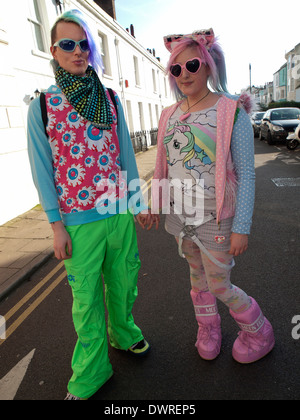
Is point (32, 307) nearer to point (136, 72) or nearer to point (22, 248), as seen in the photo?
point (22, 248)

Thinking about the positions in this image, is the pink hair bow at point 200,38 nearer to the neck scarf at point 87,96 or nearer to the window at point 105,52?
the neck scarf at point 87,96

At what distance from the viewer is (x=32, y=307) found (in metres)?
3.26

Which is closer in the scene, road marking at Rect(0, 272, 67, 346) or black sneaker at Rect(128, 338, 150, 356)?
black sneaker at Rect(128, 338, 150, 356)

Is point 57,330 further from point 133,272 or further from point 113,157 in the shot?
point 113,157

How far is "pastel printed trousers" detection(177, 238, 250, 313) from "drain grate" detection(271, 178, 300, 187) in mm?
5997

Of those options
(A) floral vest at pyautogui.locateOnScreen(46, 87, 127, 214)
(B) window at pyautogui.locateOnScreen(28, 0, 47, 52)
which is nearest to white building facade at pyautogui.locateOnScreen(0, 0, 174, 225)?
(B) window at pyautogui.locateOnScreen(28, 0, 47, 52)

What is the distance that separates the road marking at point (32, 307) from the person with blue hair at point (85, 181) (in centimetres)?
127

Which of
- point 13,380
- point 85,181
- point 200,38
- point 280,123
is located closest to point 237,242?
point 85,181

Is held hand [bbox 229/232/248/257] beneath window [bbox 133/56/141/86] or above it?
beneath

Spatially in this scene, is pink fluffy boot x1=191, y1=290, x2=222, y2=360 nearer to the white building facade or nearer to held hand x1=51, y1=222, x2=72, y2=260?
held hand x1=51, y1=222, x2=72, y2=260

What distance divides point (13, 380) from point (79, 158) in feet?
5.80

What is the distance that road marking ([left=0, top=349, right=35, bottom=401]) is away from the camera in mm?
2123

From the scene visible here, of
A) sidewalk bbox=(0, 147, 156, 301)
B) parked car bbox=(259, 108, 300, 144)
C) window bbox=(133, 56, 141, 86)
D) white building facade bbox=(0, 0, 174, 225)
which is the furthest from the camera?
window bbox=(133, 56, 141, 86)

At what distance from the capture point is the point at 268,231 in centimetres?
463
